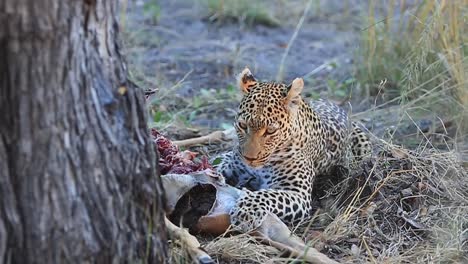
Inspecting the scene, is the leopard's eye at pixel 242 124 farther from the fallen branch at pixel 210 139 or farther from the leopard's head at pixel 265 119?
the fallen branch at pixel 210 139

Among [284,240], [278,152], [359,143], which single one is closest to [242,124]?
[278,152]

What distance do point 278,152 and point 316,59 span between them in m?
4.13

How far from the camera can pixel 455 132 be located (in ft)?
22.6

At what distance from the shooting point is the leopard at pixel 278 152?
5.41 m

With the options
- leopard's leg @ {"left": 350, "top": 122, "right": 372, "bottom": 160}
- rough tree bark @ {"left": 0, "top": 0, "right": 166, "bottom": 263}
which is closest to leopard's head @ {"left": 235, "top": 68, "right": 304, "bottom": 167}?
leopard's leg @ {"left": 350, "top": 122, "right": 372, "bottom": 160}

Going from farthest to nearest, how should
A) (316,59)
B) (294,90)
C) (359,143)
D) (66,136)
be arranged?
(316,59), (359,143), (294,90), (66,136)

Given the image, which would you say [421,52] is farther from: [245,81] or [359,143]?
[245,81]

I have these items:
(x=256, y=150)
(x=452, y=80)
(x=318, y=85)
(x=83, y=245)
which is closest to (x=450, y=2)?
(x=452, y=80)

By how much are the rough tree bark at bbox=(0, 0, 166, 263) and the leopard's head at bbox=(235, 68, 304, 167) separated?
1.59 meters

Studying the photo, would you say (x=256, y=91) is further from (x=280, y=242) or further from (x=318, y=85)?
(x=318, y=85)

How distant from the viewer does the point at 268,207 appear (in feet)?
17.5

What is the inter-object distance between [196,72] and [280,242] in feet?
14.7

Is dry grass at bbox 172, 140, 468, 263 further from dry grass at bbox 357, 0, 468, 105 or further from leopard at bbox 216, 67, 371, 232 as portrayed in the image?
dry grass at bbox 357, 0, 468, 105

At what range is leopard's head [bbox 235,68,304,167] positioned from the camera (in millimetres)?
5504
